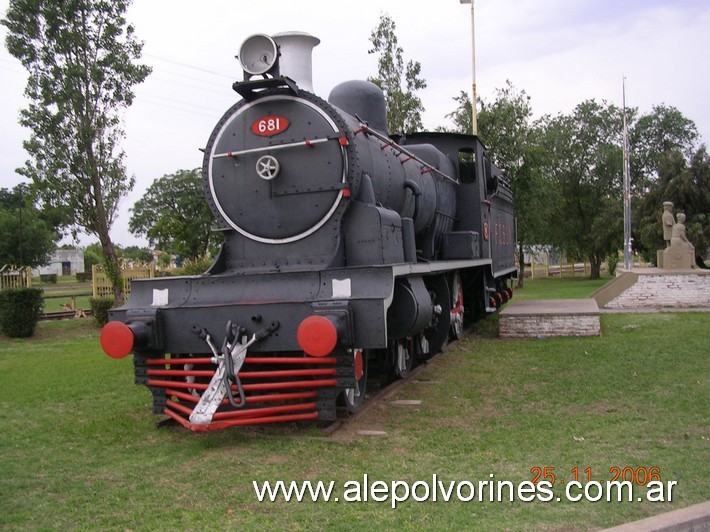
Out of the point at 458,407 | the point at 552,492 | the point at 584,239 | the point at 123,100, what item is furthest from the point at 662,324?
the point at 584,239

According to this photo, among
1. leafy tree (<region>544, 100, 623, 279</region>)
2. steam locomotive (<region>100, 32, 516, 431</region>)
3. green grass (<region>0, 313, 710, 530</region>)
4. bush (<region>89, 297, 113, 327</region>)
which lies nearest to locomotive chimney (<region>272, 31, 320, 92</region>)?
Result: steam locomotive (<region>100, 32, 516, 431</region>)

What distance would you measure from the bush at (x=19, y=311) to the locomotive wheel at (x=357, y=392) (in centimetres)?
1222

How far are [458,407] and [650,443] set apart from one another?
201 cm

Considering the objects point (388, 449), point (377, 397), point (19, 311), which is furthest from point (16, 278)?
point (388, 449)

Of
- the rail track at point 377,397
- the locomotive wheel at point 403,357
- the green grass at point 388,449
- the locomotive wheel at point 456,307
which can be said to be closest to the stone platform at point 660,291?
the locomotive wheel at point 456,307

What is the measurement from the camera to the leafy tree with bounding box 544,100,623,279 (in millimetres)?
40969

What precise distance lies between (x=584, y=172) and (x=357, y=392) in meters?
39.8

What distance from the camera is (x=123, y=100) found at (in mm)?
17922

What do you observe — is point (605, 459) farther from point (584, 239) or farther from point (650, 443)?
point (584, 239)

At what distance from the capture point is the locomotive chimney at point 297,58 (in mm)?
7355

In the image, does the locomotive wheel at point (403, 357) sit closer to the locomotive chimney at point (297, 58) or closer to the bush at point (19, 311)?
the locomotive chimney at point (297, 58)

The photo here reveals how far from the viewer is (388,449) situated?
5293mm

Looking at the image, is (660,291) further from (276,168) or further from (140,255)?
(140,255)

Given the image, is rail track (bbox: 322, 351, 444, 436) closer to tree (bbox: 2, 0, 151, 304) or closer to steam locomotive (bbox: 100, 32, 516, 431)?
steam locomotive (bbox: 100, 32, 516, 431)
